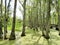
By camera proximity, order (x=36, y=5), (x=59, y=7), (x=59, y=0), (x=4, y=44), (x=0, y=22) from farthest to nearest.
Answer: (x=36, y=5) → (x=59, y=7) → (x=59, y=0) → (x=0, y=22) → (x=4, y=44)

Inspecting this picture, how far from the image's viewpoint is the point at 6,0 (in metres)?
22.8

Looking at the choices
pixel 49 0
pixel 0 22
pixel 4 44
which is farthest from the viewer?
pixel 0 22

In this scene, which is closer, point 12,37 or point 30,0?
point 12,37

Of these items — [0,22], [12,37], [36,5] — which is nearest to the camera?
[12,37]

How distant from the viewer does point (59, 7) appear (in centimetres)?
A: 2778

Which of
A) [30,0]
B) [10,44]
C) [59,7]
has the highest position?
[30,0]

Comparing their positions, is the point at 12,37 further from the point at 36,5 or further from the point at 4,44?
the point at 36,5

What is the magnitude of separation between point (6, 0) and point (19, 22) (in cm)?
3175

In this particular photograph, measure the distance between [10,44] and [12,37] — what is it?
12.6 ft

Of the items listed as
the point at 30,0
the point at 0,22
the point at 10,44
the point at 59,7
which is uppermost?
the point at 30,0

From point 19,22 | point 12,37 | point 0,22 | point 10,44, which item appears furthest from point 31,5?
point 10,44

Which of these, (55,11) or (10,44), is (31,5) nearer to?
(55,11)

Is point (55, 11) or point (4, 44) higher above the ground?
point (55, 11)

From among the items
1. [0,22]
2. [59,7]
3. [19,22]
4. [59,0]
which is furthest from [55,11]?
[19,22]
